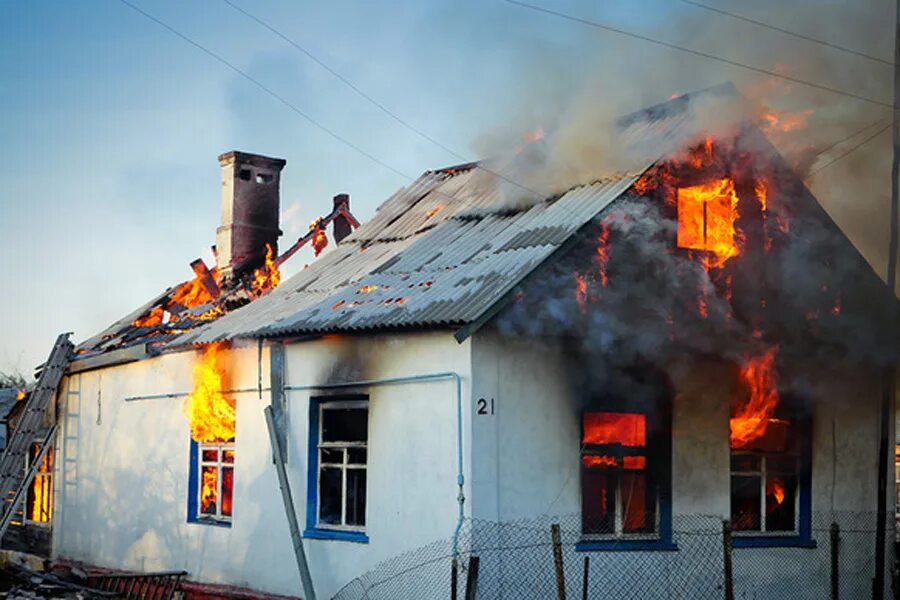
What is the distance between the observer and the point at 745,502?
16.0 m

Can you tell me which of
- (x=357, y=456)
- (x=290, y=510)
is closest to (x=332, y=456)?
(x=357, y=456)

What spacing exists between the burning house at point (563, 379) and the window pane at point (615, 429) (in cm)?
3

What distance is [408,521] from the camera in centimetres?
1402

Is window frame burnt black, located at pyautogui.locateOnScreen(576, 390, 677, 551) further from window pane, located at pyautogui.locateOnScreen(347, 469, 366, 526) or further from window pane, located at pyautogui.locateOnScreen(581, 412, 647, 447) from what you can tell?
window pane, located at pyautogui.locateOnScreen(347, 469, 366, 526)

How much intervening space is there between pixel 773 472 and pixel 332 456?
573 centimetres

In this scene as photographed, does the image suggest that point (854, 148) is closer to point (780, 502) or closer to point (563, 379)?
point (780, 502)

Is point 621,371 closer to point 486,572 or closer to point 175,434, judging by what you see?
point 486,572

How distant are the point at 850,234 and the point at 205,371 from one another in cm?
912

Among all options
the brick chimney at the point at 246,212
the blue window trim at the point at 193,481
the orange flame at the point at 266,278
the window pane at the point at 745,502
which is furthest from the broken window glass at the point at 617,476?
the brick chimney at the point at 246,212

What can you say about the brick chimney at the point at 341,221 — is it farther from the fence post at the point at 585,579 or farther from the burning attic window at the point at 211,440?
the fence post at the point at 585,579

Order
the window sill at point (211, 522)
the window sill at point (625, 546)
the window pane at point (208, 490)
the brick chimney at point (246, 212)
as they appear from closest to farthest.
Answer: the window sill at point (625, 546) < the window sill at point (211, 522) < the window pane at point (208, 490) < the brick chimney at point (246, 212)

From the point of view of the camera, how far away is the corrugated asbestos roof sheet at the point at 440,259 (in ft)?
46.1

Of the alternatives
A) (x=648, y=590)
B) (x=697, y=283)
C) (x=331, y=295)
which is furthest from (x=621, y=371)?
(x=331, y=295)

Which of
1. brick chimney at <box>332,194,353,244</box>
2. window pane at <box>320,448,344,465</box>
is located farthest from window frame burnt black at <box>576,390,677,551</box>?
brick chimney at <box>332,194,353,244</box>
